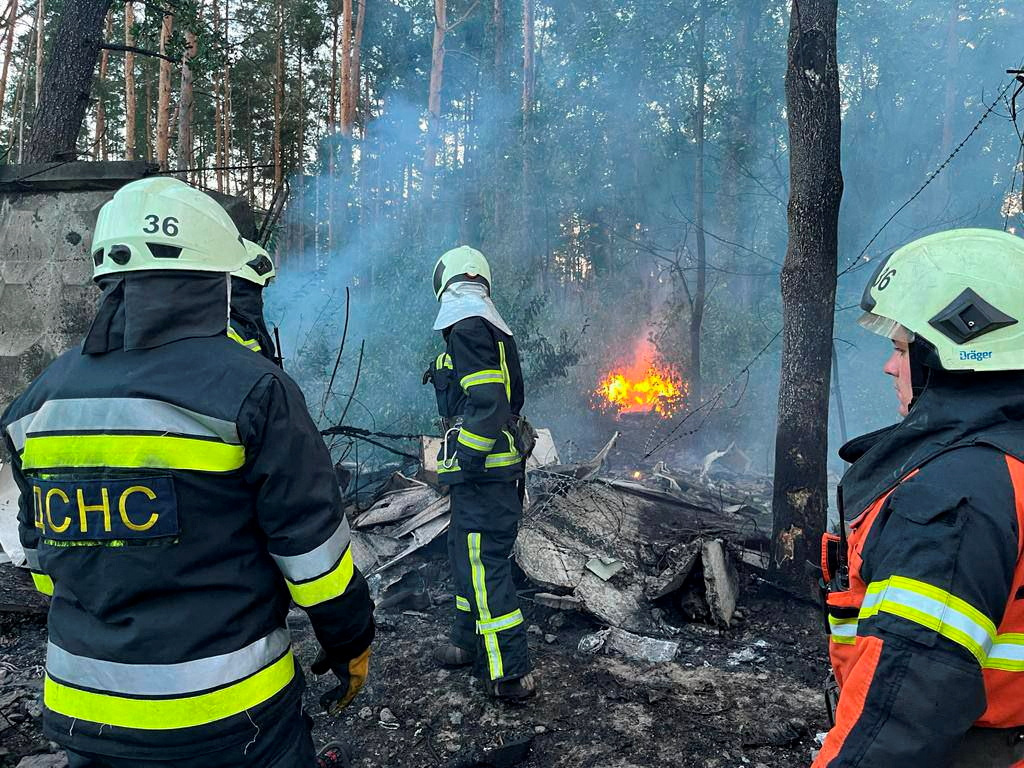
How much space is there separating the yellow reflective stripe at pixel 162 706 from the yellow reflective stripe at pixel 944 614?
1631mm

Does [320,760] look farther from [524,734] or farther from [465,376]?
[465,376]

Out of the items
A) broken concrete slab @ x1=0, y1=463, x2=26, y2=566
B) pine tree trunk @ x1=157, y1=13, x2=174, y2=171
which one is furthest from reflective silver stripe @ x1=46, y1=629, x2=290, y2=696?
pine tree trunk @ x1=157, y1=13, x2=174, y2=171

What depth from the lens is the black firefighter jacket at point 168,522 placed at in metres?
1.78

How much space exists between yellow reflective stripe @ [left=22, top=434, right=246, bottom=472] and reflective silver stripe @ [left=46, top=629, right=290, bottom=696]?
0.52 meters

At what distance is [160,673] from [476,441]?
2587 millimetres

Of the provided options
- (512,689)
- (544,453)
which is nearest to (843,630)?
(512,689)

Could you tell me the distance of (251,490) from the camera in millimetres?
1921

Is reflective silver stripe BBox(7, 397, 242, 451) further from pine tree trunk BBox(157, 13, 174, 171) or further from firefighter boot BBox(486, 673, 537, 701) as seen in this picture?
pine tree trunk BBox(157, 13, 174, 171)

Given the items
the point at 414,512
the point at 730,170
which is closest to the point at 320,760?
the point at 414,512

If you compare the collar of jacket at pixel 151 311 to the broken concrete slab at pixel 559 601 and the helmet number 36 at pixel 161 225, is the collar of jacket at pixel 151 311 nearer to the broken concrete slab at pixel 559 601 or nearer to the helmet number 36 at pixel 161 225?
the helmet number 36 at pixel 161 225

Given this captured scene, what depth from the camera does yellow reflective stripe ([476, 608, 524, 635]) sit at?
13.7ft

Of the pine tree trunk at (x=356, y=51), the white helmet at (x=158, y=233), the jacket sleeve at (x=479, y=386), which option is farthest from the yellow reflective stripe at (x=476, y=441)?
the pine tree trunk at (x=356, y=51)

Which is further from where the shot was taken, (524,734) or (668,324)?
(668,324)

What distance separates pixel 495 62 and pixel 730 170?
868cm
